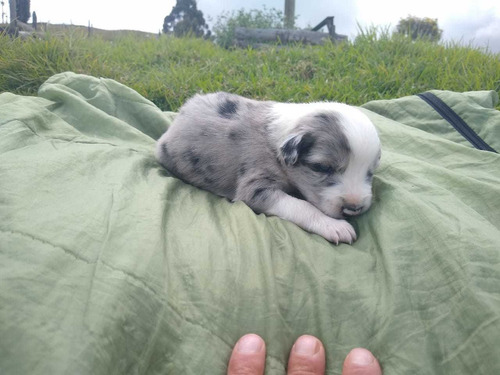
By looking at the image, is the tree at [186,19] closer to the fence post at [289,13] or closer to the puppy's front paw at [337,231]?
the fence post at [289,13]

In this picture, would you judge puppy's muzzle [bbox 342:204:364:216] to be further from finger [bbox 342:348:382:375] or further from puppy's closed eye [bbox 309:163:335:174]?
finger [bbox 342:348:382:375]

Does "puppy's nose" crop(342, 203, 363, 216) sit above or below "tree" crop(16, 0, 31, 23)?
below

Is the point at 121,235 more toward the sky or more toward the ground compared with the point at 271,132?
more toward the ground

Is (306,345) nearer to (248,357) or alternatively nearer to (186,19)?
(248,357)

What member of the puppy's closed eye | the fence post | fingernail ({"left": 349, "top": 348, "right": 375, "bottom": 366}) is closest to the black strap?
the puppy's closed eye

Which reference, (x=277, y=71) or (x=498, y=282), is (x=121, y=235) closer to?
(x=498, y=282)

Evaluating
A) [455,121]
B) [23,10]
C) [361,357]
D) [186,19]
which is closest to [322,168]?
[361,357]

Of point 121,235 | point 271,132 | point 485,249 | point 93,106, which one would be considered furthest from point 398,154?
point 93,106
